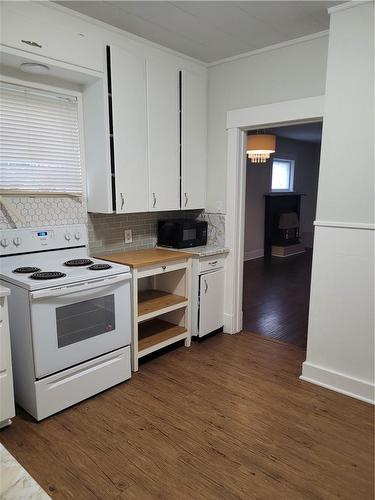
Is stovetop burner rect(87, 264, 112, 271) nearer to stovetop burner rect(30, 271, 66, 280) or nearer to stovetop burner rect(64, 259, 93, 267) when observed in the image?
stovetop burner rect(64, 259, 93, 267)

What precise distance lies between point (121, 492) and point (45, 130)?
2.32 m

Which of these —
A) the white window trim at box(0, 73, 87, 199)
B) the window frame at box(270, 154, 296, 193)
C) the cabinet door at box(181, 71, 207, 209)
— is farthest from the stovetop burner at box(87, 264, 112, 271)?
the window frame at box(270, 154, 296, 193)

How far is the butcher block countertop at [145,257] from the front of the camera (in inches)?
107

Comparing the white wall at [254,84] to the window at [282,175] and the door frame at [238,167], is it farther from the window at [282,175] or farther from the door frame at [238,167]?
the window at [282,175]

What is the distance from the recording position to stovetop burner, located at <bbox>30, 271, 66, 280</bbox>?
2.13 meters

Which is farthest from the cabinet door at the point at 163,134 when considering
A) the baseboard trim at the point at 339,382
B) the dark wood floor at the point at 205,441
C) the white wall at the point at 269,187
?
the white wall at the point at 269,187

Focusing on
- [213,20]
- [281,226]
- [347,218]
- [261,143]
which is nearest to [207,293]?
[347,218]

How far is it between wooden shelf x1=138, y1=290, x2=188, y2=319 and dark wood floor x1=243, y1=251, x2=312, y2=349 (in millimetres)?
946

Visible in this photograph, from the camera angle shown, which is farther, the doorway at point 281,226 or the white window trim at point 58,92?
the doorway at point 281,226

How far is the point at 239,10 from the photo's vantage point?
2.36 metres

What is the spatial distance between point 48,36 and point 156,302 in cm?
208

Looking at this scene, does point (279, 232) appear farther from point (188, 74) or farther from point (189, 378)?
point (189, 378)

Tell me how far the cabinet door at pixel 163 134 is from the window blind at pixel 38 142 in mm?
604

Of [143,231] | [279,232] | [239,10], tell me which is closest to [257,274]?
[279,232]
